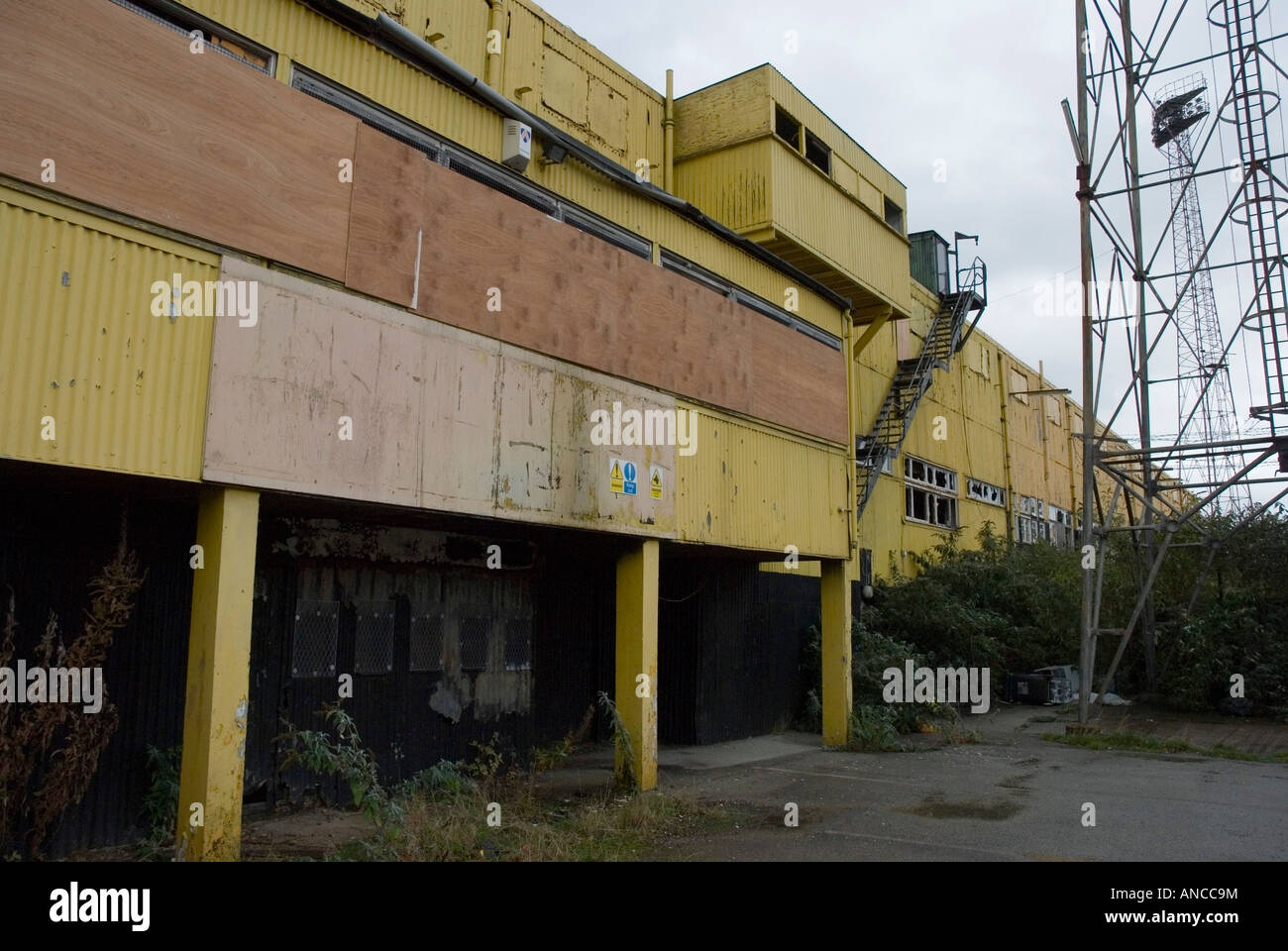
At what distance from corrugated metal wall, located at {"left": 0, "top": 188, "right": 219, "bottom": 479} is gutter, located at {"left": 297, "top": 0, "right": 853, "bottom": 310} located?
3.05m

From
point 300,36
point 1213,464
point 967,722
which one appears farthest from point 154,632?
point 1213,464

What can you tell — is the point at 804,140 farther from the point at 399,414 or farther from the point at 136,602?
the point at 136,602

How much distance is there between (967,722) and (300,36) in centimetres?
1645

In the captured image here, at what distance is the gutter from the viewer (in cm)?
834

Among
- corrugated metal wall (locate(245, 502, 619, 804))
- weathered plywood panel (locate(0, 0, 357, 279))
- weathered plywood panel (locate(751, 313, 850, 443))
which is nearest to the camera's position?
weathered plywood panel (locate(0, 0, 357, 279))

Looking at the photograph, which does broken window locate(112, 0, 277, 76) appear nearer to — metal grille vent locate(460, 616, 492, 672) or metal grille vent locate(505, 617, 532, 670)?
metal grille vent locate(460, 616, 492, 672)

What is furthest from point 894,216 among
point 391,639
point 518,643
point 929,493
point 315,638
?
point 315,638

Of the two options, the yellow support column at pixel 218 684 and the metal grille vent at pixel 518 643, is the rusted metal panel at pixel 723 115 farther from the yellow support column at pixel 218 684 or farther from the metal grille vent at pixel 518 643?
the yellow support column at pixel 218 684

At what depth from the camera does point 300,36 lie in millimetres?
7934

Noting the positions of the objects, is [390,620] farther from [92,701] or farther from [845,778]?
[845,778]

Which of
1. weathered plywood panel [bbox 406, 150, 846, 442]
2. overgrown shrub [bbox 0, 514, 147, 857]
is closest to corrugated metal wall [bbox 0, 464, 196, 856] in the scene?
overgrown shrub [bbox 0, 514, 147, 857]

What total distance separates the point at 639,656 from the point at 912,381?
16125 mm

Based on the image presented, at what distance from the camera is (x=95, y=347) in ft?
19.9

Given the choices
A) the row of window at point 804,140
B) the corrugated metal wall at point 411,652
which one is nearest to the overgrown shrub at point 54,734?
the corrugated metal wall at point 411,652
